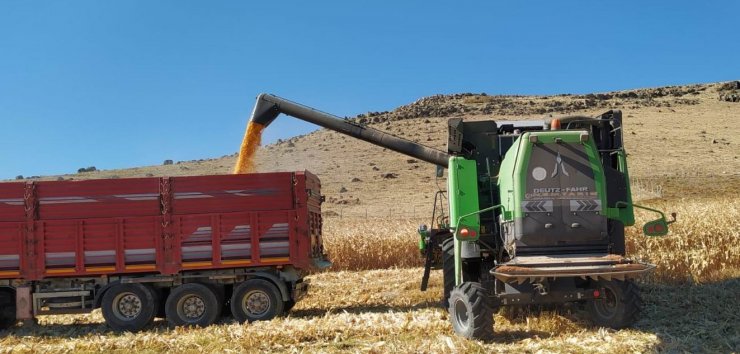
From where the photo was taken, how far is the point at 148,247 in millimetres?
11484

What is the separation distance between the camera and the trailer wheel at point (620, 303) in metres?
8.68

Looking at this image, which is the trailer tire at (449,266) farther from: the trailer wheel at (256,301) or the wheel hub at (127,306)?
the wheel hub at (127,306)

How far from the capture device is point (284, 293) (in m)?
11.6

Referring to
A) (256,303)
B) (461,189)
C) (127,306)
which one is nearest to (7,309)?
(127,306)

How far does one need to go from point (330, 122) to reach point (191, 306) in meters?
4.70

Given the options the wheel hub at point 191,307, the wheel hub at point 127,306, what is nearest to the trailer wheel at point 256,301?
the wheel hub at point 191,307

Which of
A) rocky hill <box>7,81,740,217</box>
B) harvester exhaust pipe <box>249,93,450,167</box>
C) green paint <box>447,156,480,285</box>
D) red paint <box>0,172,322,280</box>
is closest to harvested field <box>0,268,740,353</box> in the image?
red paint <box>0,172,322,280</box>

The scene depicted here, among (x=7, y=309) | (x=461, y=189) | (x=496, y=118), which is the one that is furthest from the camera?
(x=496, y=118)

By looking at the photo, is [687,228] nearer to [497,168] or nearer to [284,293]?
[497,168]

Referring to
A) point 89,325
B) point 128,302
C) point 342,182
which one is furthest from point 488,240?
point 342,182

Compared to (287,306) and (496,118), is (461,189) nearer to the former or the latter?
A: (287,306)

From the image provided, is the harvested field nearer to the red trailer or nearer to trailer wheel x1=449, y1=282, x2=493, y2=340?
trailer wheel x1=449, y1=282, x2=493, y2=340

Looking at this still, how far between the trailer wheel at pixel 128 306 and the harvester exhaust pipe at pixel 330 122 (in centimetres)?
431

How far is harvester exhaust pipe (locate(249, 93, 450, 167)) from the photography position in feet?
43.2
